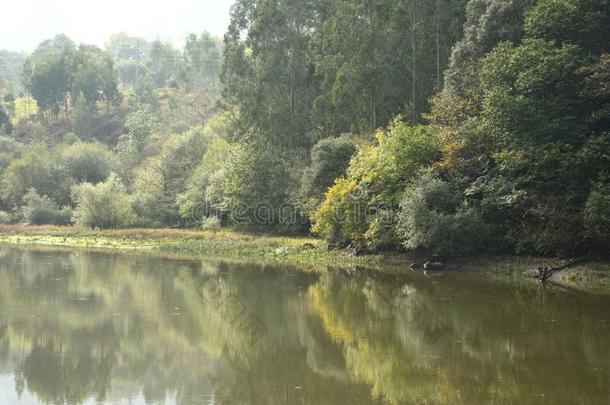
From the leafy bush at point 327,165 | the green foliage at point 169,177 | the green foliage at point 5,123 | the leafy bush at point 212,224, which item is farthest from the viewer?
the green foliage at point 5,123

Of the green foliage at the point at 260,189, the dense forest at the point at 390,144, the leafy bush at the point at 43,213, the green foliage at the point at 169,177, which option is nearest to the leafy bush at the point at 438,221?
the dense forest at the point at 390,144

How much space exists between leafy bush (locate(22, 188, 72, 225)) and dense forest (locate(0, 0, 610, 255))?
179mm

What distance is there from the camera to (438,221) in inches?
1281

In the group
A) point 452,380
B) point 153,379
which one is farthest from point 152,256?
point 452,380

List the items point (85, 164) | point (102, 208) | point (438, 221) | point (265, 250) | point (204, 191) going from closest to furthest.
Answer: point (438, 221)
point (265, 250)
point (204, 191)
point (102, 208)
point (85, 164)

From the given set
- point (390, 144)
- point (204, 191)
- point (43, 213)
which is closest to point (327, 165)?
point (390, 144)

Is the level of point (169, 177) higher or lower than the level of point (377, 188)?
higher

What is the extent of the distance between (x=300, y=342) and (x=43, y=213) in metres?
58.7

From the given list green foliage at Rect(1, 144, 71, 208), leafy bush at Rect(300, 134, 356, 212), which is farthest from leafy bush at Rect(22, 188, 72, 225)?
leafy bush at Rect(300, 134, 356, 212)

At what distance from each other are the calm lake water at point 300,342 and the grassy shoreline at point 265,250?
8.50 ft

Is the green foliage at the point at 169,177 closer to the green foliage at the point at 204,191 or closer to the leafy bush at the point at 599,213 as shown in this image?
the green foliage at the point at 204,191

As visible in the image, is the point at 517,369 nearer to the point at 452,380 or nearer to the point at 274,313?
the point at 452,380

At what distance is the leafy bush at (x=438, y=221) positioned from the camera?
107 ft

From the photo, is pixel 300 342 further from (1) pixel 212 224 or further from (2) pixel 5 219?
(2) pixel 5 219
